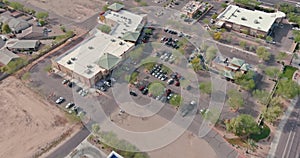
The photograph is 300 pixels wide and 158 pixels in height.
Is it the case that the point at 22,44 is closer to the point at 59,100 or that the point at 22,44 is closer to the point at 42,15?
the point at 42,15

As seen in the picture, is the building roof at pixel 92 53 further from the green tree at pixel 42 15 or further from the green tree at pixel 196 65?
the green tree at pixel 42 15

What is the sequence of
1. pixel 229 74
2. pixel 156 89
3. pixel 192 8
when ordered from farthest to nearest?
pixel 192 8 → pixel 229 74 → pixel 156 89

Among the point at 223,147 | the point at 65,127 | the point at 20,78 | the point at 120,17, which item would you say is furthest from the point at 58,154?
the point at 120,17

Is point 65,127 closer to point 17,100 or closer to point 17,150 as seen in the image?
point 17,150

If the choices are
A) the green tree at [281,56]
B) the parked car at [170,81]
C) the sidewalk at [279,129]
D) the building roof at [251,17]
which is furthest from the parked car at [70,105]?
the green tree at [281,56]

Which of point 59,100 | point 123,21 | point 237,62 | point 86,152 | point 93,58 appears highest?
point 237,62

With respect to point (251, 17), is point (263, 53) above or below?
below

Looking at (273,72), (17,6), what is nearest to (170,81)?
(273,72)
